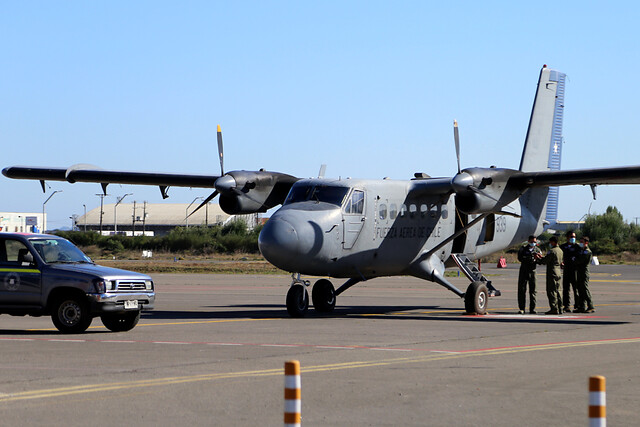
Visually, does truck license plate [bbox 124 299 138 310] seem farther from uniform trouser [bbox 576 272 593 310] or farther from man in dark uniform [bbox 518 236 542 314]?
uniform trouser [bbox 576 272 593 310]

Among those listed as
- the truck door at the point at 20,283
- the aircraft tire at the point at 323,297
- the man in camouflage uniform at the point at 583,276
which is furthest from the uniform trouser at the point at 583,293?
the truck door at the point at 20,283

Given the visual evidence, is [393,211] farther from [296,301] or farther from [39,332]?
[39,332]

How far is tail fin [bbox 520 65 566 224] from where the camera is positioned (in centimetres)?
2809

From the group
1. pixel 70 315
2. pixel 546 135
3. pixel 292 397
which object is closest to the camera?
pixel 292 397

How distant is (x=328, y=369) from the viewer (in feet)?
39.4

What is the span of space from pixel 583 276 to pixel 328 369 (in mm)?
12644

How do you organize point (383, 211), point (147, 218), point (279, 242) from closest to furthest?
point (279, 242) → point (383, 211) → point (147, 218)

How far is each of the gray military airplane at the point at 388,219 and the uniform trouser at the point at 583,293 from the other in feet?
Result: 7.17

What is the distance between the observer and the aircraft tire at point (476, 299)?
75.6ft

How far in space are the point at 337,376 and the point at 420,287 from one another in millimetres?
27672

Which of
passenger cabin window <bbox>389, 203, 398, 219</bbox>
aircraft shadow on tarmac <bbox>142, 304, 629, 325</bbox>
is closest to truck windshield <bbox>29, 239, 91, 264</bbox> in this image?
aircraft shadow on tarmac <bbox>142, 304, 629, 325</bbox>

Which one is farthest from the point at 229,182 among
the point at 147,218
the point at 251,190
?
the point at 147,218

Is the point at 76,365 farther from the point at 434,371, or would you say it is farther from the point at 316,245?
the point at 316,245

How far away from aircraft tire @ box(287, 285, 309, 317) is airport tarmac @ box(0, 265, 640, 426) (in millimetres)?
302
